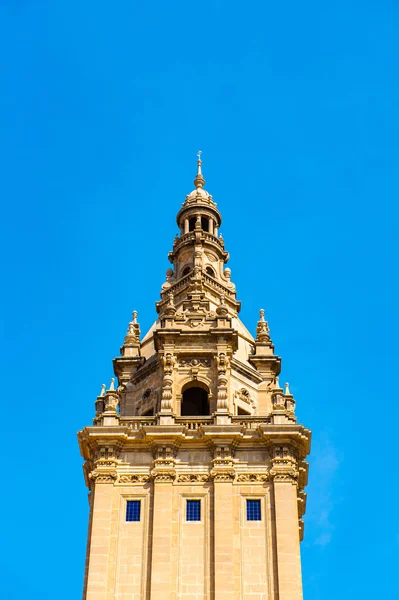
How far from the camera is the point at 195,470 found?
56.1 m

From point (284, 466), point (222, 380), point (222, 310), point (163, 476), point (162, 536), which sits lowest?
point (162, 536)

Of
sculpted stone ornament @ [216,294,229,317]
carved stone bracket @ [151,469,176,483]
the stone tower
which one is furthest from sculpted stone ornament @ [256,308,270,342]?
carved stone bracket @ [151,469,176,483]

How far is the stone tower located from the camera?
5247 cm

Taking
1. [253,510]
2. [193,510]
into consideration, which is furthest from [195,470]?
[253,510]

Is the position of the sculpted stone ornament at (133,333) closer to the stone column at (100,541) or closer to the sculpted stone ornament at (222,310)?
the sculpted stone ornament at (222,310)

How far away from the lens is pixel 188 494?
181 feet

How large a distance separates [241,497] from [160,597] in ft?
21.5

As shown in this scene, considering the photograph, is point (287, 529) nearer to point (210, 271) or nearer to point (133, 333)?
point (133, 333)

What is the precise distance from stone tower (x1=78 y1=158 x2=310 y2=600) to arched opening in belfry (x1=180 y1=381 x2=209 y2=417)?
0.25ft

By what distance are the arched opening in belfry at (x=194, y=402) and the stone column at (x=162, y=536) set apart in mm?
8213

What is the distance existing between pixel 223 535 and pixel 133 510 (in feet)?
15.0

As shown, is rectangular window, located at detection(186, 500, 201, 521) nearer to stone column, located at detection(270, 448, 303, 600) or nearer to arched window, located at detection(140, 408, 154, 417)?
stone column, located at detection(270, 448, 303, 600)

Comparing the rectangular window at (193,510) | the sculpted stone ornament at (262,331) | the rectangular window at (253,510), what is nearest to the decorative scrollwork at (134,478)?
the rectangular window at (193,510)

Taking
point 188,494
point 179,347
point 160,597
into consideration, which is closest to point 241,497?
point 188,494
